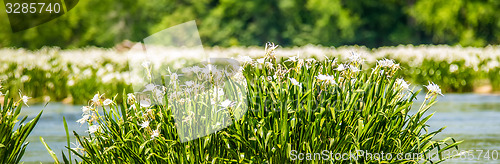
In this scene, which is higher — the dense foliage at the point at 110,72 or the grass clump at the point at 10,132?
the dense foliage at the point at 110,72

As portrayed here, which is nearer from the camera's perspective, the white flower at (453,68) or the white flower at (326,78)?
the white flower at (326,78)

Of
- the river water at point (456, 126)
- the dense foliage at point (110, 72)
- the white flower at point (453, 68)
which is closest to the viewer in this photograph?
the river water at point (456, 126)

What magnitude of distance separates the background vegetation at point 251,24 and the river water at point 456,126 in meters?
24.2

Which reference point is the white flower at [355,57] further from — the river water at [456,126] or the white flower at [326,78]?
the river water at [456,126]

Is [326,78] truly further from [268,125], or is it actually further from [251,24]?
[251,24]

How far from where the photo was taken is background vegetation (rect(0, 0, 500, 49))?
40062mm

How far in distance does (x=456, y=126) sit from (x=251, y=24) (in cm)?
3463

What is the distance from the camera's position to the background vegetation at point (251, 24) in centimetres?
4006

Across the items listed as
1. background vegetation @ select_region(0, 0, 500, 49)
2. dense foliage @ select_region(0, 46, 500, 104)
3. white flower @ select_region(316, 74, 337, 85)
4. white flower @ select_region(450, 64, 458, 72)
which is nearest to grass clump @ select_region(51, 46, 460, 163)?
white flower @ select_region(316, 74, 337, 85)

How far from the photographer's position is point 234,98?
4.57 m

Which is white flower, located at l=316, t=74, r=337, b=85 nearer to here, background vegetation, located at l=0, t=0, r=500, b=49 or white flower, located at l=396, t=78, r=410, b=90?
white flower, located at l=396, t=78, r=410, b=90

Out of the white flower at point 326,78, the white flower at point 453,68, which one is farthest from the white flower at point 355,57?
the white flower at point 453,68

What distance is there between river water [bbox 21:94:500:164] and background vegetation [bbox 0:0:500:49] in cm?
2422

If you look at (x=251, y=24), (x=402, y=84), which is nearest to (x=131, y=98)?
(x=402, y=84)
